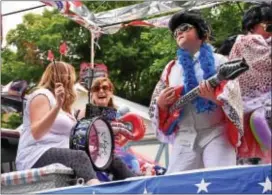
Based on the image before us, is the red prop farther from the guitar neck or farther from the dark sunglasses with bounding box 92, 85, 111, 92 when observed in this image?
the guitar neck

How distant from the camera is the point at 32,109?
11.2 ft

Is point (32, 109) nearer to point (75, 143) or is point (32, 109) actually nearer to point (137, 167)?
point (75, 143)

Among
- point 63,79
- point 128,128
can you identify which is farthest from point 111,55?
point 63,79

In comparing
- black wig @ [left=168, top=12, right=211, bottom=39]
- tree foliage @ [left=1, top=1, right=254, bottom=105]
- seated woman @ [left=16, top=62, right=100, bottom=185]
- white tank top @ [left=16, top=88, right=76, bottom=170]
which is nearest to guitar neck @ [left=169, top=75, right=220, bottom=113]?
black wig @ [left=168, top=12, right=211, bottom=39]

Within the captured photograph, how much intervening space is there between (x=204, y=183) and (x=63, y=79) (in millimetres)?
1261

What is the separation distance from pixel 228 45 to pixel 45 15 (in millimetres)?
12376

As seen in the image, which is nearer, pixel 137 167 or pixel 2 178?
pixel 2 178

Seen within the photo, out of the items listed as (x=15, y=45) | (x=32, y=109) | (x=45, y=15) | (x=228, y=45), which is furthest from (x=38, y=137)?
(x=45, y=15)

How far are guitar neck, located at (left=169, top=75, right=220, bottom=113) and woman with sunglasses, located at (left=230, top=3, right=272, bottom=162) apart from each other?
11cm

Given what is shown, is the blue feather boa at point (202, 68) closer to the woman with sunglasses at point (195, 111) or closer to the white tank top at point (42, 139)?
the woman with sunglasses at point (195, 111)

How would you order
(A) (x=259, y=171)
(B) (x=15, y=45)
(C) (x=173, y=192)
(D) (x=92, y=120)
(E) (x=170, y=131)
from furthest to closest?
(B) (x=15, y=45) → (D) (x=92, y=120) → (E) (x=170, y=131) → (C) (x=173, y=192) → (A) (x=259, y=171)

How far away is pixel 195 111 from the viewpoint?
2873 millimetres

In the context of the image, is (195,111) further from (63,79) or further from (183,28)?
(63,79)

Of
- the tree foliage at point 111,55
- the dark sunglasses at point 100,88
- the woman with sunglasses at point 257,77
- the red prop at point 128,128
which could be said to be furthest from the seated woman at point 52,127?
the tree foliage at point 111,55
